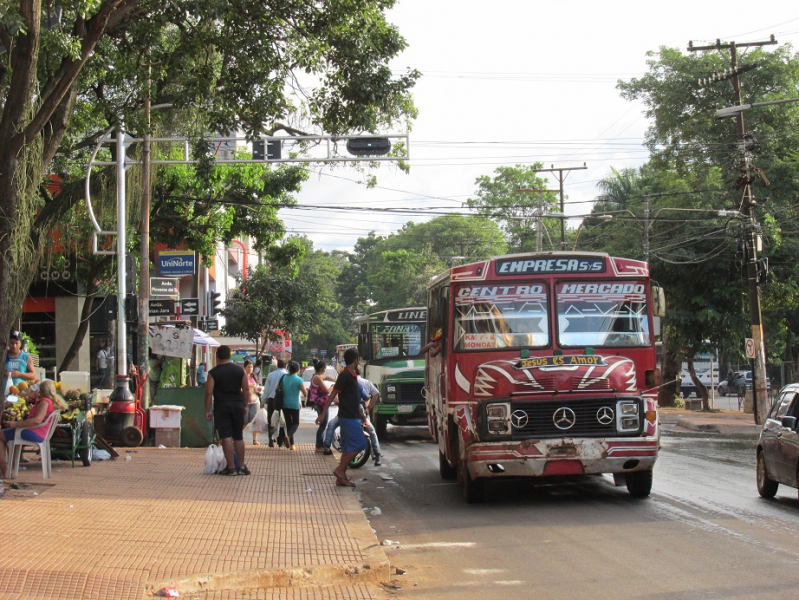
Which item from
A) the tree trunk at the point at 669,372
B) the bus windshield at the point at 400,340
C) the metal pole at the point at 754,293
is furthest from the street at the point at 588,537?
the tree trunk at the point at 669,372

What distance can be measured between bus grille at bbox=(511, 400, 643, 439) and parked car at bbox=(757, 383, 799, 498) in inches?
75.9

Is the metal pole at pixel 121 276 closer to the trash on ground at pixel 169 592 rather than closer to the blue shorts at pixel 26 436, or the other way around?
the blue shorts at pixel 26 436

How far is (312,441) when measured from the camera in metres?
21.8

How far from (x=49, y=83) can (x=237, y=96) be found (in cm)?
323

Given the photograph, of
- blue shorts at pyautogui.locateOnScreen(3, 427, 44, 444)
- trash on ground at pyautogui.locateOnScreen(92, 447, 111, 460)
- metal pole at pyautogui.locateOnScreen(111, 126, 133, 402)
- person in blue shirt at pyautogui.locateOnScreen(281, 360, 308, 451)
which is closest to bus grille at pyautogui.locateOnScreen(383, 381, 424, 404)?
person in blue shirt at pyautogui.locateOnScreen(281, 360, 308, 451)

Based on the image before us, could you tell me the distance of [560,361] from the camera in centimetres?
1101

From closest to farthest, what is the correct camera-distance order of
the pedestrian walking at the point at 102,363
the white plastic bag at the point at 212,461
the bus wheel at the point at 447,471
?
the white plastic bag at the point at 212,461 → the bus wheel at the point at 447,471 → the pedestrian walking at the point at 102,363

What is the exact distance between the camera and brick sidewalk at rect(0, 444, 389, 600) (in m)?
6.59

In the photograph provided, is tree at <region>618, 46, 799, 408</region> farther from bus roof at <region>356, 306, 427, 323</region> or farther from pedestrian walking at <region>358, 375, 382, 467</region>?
pedestrian walking at <region>358, 375, 382, 467</region>

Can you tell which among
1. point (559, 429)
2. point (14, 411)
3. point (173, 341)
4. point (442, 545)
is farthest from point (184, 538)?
point (173, 341)

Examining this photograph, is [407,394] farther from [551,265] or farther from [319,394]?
[551,265]

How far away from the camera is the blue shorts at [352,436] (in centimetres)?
1258

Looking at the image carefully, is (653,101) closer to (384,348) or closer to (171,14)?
(384,348)

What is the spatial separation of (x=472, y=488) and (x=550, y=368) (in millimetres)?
1818
